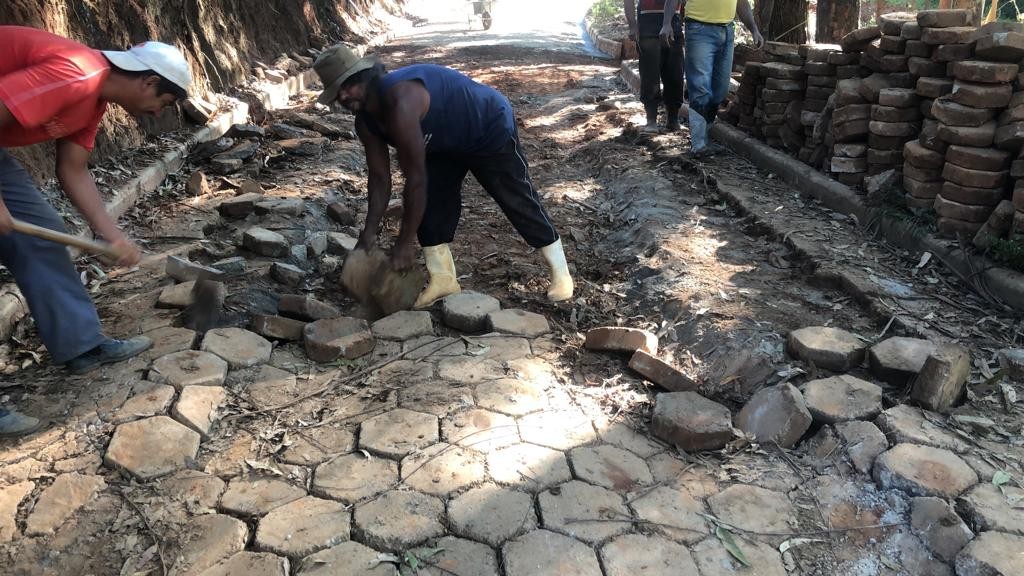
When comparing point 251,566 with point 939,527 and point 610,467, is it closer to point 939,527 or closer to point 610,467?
point 610,467

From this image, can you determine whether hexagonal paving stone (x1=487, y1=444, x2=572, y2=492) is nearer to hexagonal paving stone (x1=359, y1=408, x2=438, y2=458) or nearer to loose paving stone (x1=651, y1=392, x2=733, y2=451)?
hexagonal paving stone (x1=359, y1=408, x2=438, y2=458)

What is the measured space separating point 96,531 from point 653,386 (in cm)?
205

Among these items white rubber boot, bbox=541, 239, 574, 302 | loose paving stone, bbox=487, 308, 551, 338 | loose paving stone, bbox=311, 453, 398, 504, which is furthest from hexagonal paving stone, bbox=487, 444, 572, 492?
white rubber boot, bbox=541, 239, 574, 302

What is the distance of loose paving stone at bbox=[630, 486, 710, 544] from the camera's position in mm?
2244

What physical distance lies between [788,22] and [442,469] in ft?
22.8

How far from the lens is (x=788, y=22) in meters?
7.67

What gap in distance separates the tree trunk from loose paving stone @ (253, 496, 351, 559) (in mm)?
7126

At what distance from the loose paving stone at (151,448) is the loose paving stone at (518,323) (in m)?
1.41

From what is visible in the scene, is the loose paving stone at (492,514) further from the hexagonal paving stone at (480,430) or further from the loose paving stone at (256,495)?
the loose paving stone at (256,495)

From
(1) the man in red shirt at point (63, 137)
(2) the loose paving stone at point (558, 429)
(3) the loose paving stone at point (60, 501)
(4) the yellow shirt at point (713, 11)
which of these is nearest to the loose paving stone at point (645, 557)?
(2) the loose paving stone at point (558, 429)

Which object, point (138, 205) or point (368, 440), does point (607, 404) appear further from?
point (138, 205)

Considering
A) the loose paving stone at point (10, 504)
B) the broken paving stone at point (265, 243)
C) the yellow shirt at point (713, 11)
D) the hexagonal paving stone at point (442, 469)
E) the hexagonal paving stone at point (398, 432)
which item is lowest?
the hexagonal paving stone at point (442, 469)

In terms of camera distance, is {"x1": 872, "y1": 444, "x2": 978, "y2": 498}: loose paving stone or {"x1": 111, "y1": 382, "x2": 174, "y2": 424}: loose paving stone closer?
{"x1": 872, "y1": 444, "x2": 978, "y2": 498}: loose paving stone

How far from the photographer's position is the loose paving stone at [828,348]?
2.99 m
